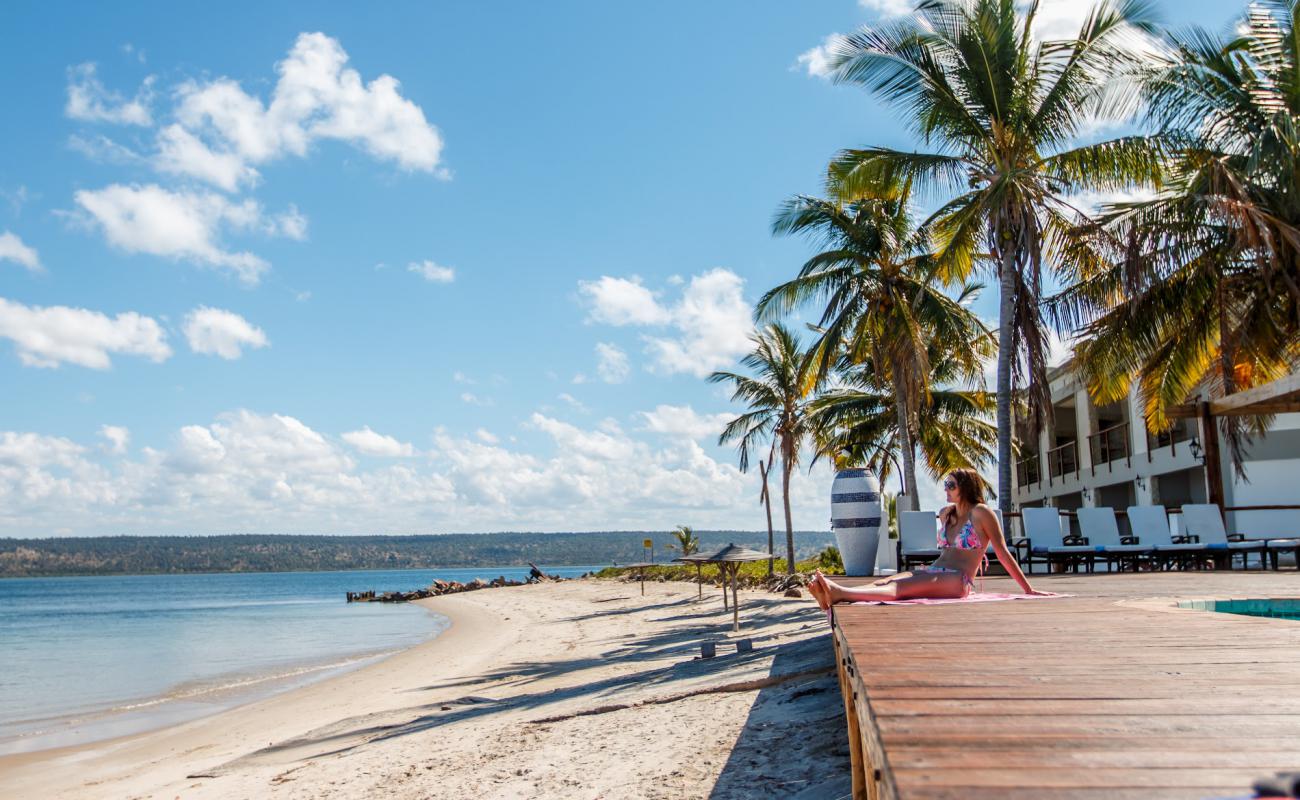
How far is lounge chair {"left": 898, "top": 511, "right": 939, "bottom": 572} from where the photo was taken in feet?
38.7

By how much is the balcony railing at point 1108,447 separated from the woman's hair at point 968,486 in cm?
2223

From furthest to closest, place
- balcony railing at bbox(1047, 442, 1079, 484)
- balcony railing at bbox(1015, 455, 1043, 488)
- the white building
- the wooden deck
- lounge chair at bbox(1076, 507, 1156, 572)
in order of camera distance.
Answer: balcony railing at bbox(1015, 455, 1043, 488) < balcony railing at bbox(1047, 442, 1079, 484) < the white building < lounge chair at bbox(1076, 507, 1156, 572) < the wooden deck

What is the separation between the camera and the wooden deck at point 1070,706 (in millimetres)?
1612

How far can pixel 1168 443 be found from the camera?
22.6 meters

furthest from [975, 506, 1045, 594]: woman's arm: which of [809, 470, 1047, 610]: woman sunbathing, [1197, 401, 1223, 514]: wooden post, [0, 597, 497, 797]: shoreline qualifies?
[1197, 401, 1223, 514]: wooden post

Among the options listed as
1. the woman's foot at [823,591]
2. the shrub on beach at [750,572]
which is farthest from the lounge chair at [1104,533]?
the woman's foot at [823,591]

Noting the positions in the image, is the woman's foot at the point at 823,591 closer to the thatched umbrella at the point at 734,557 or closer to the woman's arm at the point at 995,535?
the woman's arm at the point at 995,535

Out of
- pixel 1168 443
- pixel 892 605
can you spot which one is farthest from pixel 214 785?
pixel 1168 443

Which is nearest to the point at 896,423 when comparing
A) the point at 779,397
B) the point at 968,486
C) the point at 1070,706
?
the point at 779,397

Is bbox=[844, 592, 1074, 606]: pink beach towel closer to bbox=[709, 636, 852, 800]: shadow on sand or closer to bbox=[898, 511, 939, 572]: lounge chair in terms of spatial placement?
bbox=[709, 636, 852, 800]: shadow on sand

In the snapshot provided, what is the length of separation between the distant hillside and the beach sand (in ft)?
414

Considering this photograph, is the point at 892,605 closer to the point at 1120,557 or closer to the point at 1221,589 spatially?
the point at 1221,589

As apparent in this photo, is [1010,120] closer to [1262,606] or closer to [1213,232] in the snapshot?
[1213,232]

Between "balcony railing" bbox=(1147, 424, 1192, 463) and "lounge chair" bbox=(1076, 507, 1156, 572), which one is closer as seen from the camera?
"lounge chair" bbox=(1076, 507, 1156, 572)
